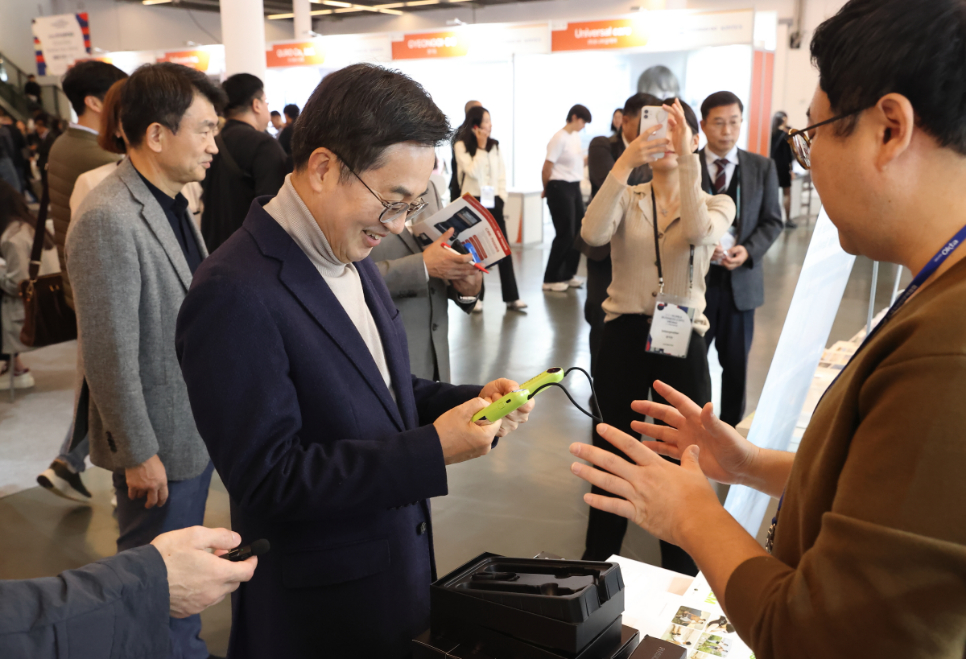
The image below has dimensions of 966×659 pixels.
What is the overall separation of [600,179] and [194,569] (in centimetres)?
420

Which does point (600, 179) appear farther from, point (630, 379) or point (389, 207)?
point (389, 207)

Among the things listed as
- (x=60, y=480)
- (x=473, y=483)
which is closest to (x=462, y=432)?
(x=473, y=483)

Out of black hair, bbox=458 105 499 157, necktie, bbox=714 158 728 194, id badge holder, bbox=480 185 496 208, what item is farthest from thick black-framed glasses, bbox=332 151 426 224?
black hair, bbox=458 105 499 157

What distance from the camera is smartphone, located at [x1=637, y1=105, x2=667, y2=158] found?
2576 millimetres

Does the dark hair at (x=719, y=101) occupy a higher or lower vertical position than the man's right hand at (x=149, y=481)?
higher

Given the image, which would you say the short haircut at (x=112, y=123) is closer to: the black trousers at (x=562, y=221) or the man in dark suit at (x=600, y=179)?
the man in dark suit at (x=600, y=179)

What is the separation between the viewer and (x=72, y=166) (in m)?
3.31

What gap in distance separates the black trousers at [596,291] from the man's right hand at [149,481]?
2250 millimetres

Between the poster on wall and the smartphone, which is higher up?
the poster on wall

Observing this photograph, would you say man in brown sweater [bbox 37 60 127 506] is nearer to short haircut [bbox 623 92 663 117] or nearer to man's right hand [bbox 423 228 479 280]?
man's right hand [bbox 423 228 479 280]

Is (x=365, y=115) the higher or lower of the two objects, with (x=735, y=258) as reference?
higher

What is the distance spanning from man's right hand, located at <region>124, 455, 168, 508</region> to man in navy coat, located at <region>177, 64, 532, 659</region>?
30.0 inches

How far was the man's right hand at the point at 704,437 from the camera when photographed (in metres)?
1.20

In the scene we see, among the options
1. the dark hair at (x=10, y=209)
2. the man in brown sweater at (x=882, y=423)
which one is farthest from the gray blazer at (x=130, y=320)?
the dark hair at (x=10, y=209)
